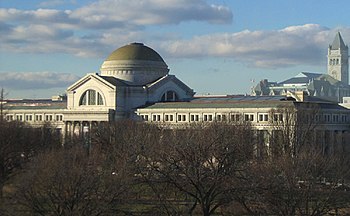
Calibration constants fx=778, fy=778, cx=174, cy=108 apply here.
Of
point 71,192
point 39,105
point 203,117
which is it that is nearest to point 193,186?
point 71,192

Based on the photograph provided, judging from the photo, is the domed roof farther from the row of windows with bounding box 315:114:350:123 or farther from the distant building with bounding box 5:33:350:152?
the row of windows with bounding box 315:114:350:123

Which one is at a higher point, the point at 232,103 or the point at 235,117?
the point at 232,103

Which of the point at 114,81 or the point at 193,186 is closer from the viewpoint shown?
the point at 193,186

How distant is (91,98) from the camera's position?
144 metres

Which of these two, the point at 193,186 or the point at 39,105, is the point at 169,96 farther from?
the point at 193,186

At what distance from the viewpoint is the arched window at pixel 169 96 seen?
148 meters

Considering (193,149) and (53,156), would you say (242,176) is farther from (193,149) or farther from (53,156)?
(53,156)

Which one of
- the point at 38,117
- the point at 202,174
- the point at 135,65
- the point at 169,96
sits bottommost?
the point at 202,174

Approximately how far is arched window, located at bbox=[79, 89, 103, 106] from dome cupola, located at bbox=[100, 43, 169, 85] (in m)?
7.85

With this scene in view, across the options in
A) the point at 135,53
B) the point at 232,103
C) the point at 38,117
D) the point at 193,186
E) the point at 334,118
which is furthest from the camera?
the point at 38,117

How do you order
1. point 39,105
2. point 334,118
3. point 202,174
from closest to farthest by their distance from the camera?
point 202,174 < point 334,118 < point 39,105

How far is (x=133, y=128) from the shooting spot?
103500 mm

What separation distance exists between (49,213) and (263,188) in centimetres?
1294

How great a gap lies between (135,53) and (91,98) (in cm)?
1370
